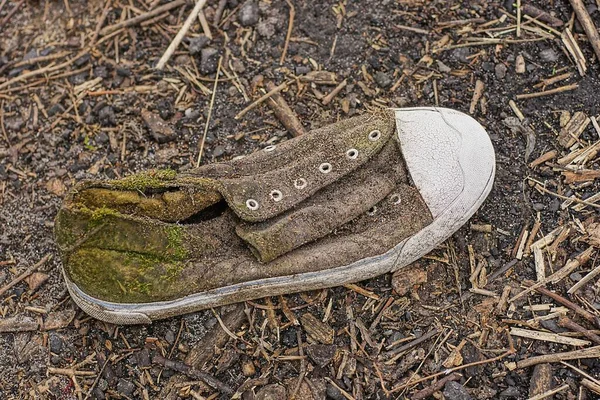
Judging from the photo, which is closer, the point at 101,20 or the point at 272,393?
the point at 272,393

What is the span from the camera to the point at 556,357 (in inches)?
122

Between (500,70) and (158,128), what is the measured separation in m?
1.95

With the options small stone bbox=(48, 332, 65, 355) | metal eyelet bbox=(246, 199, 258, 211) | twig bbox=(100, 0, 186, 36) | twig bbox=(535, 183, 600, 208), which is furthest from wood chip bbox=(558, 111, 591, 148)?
small stone bbox=(48, 332, 65, 355)

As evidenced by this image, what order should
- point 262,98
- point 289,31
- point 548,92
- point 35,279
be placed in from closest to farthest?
point 35,279
point 548,92
point 262,98
point 289,31

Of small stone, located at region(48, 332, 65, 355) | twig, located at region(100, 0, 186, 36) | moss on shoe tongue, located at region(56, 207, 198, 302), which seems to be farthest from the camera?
twig, located at region(100, 0, 186, 36)

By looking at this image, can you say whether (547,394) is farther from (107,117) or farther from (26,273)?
(107,117)

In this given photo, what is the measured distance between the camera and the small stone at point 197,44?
408 centimetres

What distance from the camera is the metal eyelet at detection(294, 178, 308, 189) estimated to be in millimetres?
3213

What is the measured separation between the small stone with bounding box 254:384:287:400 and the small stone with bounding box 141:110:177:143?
153 centimetres

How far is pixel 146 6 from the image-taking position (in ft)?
14.0

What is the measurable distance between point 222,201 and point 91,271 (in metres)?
0.67

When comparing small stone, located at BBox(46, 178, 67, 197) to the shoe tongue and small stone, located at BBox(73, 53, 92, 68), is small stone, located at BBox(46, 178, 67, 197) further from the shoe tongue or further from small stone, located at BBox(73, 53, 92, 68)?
the shoe tongue

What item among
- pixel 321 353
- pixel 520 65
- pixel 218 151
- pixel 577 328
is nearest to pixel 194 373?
pixel 321 353

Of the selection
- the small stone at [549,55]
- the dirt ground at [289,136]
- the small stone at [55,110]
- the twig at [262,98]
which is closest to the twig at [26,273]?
the dirt ground at [289,136]
